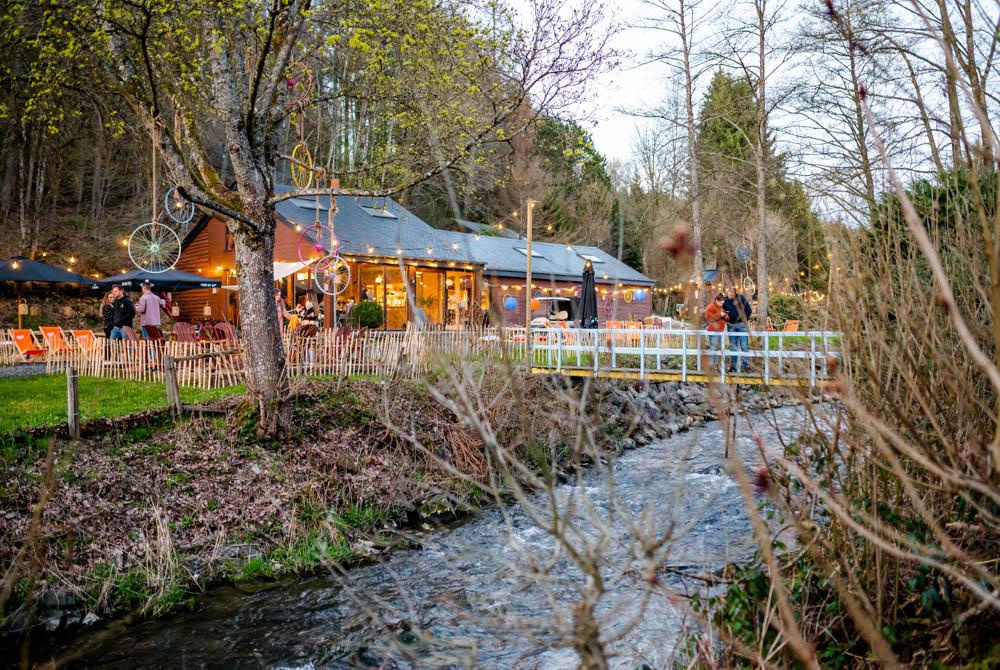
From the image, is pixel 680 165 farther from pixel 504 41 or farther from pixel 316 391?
pixel 316 391

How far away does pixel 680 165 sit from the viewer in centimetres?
2302

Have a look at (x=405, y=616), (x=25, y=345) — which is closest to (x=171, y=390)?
(x=405, y=616)

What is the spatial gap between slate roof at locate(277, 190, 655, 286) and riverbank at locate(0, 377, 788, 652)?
9438mm

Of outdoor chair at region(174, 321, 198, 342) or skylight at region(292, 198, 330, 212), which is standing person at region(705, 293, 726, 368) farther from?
skylight at region(292, 198, 330, 212)

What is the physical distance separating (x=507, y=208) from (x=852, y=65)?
2735 centimetres

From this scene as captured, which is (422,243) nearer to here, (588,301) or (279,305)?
(588,301)

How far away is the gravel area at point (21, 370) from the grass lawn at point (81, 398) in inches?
35.8

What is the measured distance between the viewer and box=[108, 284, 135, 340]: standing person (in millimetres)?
14367

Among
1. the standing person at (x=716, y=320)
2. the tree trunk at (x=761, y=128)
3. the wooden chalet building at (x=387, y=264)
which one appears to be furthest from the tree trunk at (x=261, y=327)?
the tree trunk at (x=761, y=128)

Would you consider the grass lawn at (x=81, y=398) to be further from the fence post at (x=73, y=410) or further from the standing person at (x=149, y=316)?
the standing person at (x=149, y=316)

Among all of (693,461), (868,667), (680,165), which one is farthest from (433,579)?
(680,165)

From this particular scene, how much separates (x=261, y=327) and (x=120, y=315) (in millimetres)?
7083

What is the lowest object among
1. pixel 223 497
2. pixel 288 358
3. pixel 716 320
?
pixel 223 497

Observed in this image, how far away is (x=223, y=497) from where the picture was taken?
308 inches
